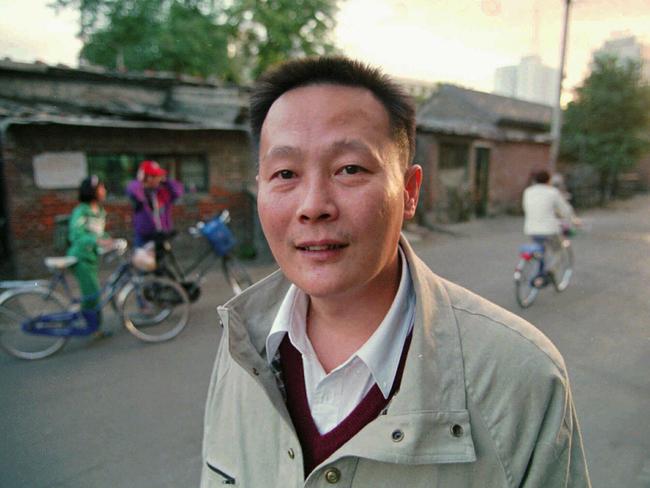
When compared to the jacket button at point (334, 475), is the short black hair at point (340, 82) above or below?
above

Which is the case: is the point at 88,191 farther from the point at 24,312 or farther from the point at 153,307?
the point at 153,307

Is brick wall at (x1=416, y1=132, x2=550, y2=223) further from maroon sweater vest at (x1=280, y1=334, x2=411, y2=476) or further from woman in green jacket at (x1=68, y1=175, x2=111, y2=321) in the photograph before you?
maroon sweater vest at (x1=280, y1=334, x2=411, y2=476)

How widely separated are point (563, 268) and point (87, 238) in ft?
20.2

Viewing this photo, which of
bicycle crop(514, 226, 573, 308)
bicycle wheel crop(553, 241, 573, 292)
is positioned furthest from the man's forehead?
bicycle wheel crop(553, 241, 573, 292)

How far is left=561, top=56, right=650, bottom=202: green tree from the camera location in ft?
58.8

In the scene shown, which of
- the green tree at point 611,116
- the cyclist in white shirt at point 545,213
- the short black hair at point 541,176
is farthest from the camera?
the green tree at point 611,116

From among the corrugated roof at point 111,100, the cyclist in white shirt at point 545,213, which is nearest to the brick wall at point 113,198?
the corrugated roof at point 111,100

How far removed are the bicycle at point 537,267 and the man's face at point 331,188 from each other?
526 cm

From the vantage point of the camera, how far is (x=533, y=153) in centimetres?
1775

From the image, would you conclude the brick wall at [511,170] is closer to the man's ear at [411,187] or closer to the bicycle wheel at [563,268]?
the bicycle wheel at [563,268]

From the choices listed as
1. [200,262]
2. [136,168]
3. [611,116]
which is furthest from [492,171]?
[200,262]

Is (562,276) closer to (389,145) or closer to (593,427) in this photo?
(593,427)

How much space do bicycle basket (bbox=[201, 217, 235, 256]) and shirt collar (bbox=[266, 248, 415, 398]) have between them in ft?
14.4

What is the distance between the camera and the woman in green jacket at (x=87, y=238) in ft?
15.5
